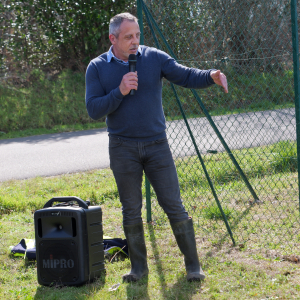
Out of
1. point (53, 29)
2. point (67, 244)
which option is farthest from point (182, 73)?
point (53, 29)

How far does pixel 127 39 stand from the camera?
3.01m

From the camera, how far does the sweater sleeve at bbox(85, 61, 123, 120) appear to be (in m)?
2.90

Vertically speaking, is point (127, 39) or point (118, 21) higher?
point (118, 21)

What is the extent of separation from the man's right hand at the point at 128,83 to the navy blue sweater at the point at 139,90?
21cm

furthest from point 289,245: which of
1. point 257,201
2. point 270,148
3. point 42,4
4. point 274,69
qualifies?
point 42,4

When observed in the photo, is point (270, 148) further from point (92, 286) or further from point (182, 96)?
point (92, 286)

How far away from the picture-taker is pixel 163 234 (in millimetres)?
4246

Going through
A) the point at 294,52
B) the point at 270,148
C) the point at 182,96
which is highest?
the point at 294,52

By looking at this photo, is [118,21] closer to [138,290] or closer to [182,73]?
[182,73]

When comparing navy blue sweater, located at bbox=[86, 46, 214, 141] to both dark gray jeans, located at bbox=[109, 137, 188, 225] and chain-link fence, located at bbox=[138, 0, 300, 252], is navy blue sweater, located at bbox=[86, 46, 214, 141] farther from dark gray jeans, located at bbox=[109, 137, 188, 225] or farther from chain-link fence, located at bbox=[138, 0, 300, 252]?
chain-link fence, located at bbox=[138, 0, 300, 252]

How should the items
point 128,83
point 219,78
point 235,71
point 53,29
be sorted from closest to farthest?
point 128,83 → point 219,78 → point 235,71 → point 53,29

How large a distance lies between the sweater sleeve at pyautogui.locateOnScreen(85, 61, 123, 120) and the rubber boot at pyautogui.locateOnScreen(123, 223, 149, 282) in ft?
3.11

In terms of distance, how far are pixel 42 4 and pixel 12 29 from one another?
4.51 feet

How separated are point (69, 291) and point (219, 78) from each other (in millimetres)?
1944
